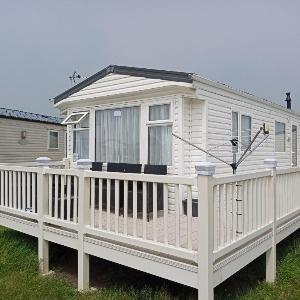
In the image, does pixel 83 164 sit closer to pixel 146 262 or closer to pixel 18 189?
pixel 146 262

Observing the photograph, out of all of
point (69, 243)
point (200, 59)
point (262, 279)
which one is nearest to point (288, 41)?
point (200, 59)

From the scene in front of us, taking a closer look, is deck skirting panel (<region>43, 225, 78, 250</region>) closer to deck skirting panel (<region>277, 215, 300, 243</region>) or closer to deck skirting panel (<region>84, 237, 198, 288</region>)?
deck skirting panel (<region>84, 237, 198, 288</region>)

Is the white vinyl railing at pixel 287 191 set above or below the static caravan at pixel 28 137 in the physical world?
below

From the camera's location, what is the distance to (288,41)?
1487cm

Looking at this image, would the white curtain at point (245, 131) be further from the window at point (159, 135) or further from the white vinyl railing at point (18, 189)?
the white vinyl railing at point (18, 189)

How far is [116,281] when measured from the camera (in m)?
4.50

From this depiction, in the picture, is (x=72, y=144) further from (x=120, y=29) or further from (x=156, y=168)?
(x=120, y=29)

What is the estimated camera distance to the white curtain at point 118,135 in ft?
22.7

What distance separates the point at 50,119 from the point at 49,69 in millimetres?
8567

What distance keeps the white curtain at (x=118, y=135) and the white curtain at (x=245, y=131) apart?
2.65 meters

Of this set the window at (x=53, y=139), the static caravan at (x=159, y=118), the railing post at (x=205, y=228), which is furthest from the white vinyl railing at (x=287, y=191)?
the window at (x=53, y=139)

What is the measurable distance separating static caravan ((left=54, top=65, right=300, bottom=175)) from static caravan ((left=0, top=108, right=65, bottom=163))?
8.99 meters

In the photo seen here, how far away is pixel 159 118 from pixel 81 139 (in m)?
2.53

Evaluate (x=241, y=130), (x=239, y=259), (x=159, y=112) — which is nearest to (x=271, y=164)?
(x=239, y=259)
